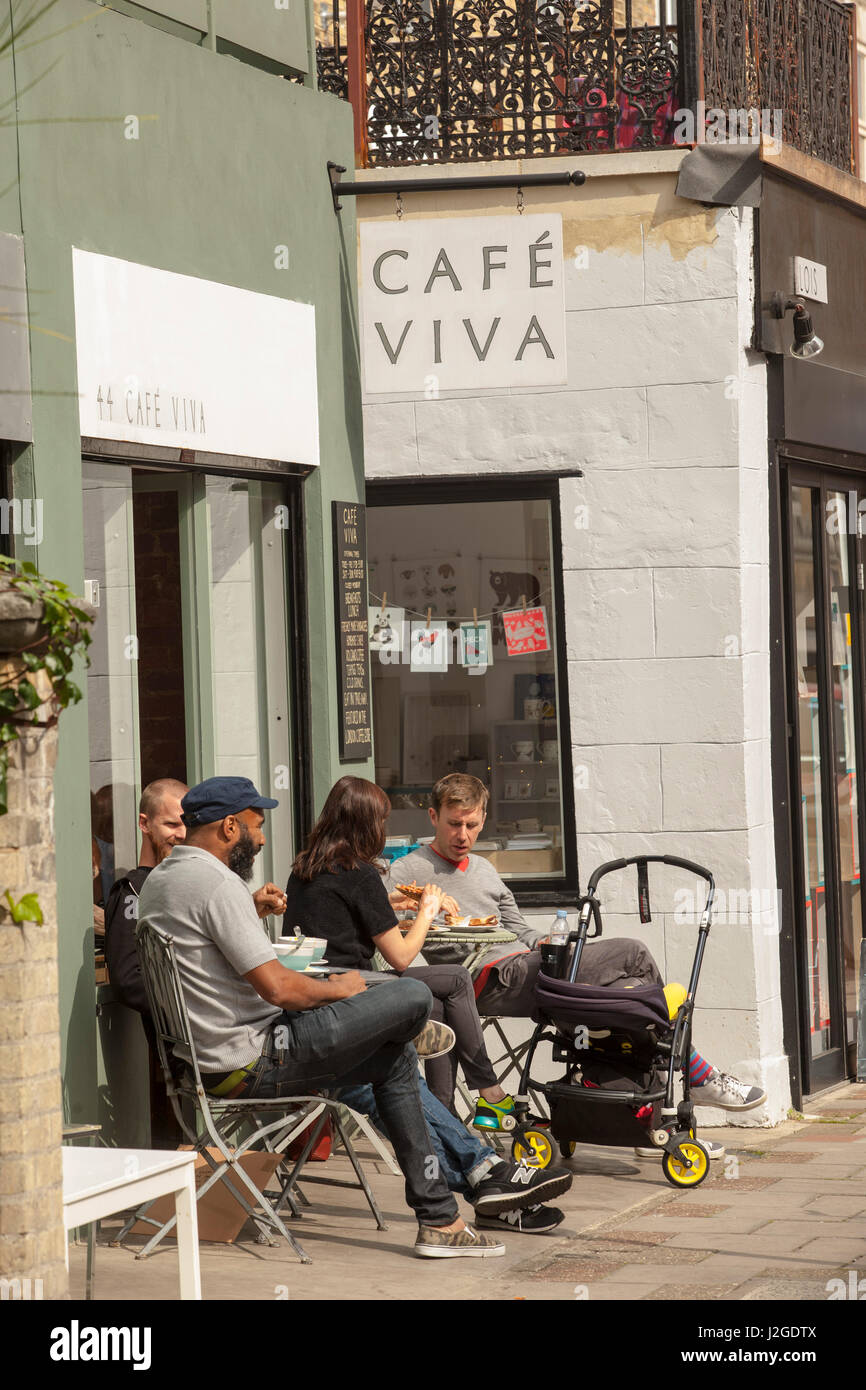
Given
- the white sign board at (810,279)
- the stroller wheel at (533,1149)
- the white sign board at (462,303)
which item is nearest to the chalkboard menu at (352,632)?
the white sign board at (462,303)

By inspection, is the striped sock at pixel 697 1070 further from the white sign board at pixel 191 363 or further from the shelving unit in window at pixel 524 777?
the white sign board at pixel 191 363

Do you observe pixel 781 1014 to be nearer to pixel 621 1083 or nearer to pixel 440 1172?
pixel 621 1083

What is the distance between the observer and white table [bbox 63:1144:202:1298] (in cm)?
476

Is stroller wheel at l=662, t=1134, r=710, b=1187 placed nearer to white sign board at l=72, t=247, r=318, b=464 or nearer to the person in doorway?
the person in doorway

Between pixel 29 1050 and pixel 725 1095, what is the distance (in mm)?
4341

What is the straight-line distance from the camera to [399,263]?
918cm

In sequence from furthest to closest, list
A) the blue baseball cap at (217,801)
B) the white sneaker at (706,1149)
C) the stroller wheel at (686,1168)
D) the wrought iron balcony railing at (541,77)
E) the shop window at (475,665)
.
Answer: the shop window at (475,665) < the wrought iron balcony railing at (541,77) < the white sneaker at (706,1149) < the stroller wheel at (686,1168) < the blue baseball cap at (217,801)

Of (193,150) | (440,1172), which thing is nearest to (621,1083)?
(440,1172)

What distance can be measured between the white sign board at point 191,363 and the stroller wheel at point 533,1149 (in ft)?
9.49

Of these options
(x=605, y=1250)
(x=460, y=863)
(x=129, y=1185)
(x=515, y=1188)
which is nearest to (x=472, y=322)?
(x=460, y=863)

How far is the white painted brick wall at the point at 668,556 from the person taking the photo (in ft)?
29.7

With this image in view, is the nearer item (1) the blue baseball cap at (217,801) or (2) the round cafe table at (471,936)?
(1) the blue baseball cap at (217,801)

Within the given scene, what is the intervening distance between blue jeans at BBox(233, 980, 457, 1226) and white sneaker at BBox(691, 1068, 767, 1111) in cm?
194

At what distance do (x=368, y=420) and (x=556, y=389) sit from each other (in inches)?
36.1
